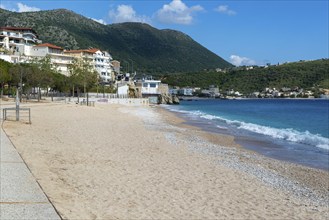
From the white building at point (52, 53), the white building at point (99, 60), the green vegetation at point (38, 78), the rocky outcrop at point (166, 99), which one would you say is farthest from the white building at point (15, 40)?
the rocky outcrop at point (166, 99)

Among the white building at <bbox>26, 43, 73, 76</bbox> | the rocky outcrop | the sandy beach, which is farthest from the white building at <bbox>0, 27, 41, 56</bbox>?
the sandy beach

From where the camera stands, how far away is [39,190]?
7844 millimetres

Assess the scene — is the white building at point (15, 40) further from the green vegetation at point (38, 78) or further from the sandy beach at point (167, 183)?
the sandy beach at point (167, 183)

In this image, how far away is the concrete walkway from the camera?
247 inches

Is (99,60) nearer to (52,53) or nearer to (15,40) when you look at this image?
(52,53)

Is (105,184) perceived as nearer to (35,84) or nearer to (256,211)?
(256,211)

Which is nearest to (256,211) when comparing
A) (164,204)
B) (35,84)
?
(164,204)

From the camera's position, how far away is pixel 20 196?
7254 mm

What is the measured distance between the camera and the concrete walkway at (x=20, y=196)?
6266 mm

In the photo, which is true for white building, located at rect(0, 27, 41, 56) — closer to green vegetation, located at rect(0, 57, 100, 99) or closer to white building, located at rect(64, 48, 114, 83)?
white building, located at rect(64, 48, 114, 83)

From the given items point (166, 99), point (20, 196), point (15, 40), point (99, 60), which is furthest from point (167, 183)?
point (99, 60)

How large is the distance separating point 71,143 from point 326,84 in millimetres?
171100

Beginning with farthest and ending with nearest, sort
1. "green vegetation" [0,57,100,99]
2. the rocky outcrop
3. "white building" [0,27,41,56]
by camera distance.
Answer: the rocky outcrop, "white building" [0,27,41,56], "green vegetation" [0,57,100,99]

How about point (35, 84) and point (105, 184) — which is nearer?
point (105, 184)
